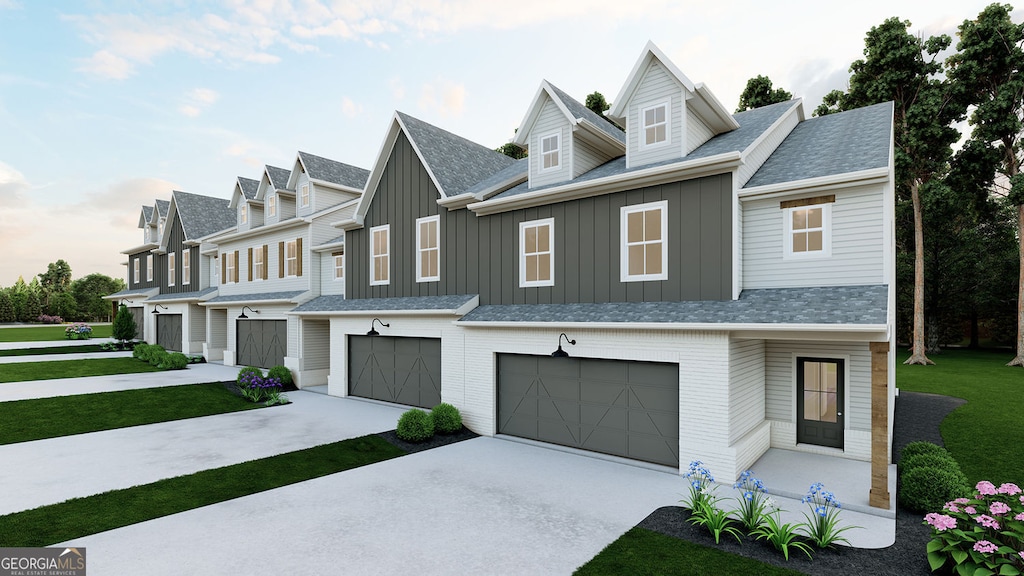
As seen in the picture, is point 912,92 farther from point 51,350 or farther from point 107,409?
point 51,350

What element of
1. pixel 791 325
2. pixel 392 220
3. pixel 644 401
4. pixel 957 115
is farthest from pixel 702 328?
pixel 957 115

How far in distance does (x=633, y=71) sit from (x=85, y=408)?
19.5m

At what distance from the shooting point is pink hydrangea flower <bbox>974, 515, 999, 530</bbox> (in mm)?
5496

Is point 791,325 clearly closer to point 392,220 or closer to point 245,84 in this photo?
point 392,220

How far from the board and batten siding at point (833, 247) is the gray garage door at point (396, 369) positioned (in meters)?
9.50

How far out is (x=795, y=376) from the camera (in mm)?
11281

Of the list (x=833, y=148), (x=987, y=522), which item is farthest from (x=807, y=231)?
(x=987, y=522)

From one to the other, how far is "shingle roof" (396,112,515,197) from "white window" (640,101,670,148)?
629 cm

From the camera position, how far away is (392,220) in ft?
56.0

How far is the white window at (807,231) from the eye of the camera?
10156 mm

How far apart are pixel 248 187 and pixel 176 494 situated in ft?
73.4

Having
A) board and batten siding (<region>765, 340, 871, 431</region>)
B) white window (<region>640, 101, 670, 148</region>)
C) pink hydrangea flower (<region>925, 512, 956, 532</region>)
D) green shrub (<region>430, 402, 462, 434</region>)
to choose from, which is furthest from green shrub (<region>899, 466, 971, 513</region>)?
green shrub (<region>430, 402, 462, 434</region>)

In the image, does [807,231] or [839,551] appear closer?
[839,551]

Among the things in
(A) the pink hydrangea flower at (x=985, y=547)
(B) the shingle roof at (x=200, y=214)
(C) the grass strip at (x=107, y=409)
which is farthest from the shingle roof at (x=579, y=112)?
(B) the shingle roof at (x=200, y=214)
